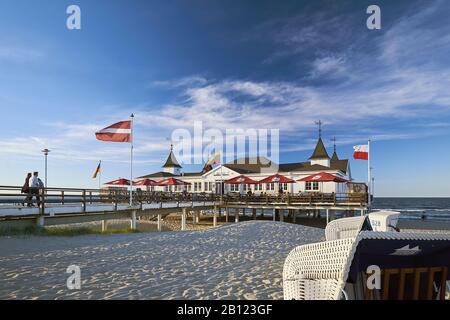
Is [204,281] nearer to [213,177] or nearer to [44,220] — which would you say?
[44,220]

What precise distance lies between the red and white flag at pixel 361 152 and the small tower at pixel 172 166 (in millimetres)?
36793

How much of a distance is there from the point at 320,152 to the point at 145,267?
39.6 metres

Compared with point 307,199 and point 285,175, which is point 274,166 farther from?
point 307,199

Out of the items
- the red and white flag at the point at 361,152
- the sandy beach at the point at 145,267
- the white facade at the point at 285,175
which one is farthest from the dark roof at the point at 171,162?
the sandy beach at the point at 145,267

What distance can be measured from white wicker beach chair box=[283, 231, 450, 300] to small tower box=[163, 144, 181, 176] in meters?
52.3

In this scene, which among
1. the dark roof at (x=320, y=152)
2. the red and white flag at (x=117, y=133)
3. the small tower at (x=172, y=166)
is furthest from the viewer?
the small tower at (x=172, y=166)

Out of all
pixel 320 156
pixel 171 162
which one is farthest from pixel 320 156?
pixel 171 162

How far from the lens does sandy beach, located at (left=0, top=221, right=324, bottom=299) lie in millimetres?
5715

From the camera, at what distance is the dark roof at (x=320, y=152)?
4353 centimetres

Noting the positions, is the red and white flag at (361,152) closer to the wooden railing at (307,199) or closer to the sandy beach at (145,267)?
the wooden railing at (307,199)

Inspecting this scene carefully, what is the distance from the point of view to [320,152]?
44125 mm
